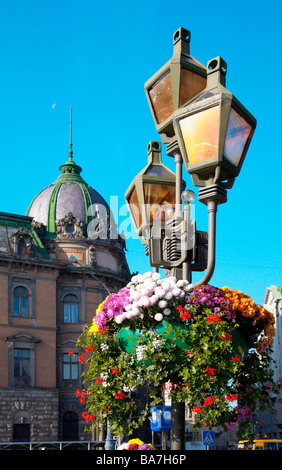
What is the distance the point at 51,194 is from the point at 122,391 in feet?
145

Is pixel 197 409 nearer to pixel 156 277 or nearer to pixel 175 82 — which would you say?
pixel 156 277

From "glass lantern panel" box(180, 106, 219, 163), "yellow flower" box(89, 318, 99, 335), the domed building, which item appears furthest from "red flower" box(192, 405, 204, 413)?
the domed building

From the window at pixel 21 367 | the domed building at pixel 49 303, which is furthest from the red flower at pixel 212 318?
the window at pixel 21 367

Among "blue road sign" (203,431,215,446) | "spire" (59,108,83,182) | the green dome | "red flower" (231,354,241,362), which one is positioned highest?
"spire" (59,108,83,182)

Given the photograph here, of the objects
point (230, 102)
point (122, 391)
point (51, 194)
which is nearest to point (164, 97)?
point (230, 102)

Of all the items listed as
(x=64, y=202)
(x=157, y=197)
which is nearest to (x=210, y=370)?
(x=157, y=197)

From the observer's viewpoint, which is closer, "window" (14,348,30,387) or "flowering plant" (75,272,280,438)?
"flowering plant" (75,272,280,438)

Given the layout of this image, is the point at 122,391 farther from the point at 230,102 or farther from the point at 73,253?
the point at 73,253

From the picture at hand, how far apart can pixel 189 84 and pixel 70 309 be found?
40185 millimetres

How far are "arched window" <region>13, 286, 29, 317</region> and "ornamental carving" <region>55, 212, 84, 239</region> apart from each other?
4.82m

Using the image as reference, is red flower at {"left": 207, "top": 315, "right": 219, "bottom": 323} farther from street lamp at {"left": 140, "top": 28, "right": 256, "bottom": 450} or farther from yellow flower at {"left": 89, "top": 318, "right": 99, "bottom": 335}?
yellow flower at {"left": 89, "top": 318, "right": 99, "bottom": 335}

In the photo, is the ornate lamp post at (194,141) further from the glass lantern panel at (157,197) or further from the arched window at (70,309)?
the arched window at (70,309)

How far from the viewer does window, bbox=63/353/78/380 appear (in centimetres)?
4447

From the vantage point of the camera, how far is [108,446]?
19906 millimetres
